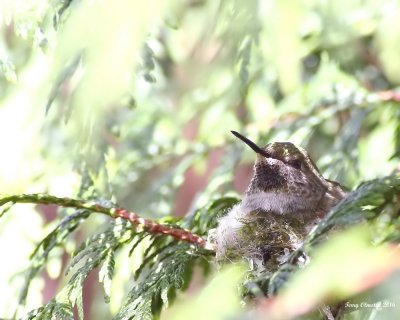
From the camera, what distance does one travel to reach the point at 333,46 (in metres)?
2.93

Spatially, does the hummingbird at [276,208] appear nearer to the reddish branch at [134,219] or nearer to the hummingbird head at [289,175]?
the hummingbird head at [289,175]

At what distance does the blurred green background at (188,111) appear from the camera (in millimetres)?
1946

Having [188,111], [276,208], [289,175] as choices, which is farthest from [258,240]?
[188,111]

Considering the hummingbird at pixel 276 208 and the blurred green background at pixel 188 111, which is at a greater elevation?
the blurred green background at pixel 188 111

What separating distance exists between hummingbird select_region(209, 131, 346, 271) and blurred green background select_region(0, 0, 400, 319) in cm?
16

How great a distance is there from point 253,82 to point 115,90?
7.85 feet

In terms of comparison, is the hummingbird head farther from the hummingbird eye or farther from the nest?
the nest

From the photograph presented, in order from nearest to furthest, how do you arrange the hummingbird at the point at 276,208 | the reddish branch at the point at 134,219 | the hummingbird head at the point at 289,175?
1. the reddish branch at the point at 134,219
2. the hummingbird at the point at 276,208
3. the hummingbird head at the point at 289,175

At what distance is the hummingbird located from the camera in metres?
1.90

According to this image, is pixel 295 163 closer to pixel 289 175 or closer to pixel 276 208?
pixel 289 175

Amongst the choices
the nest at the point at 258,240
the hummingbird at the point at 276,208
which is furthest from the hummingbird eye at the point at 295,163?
the nest at the point at 258,240

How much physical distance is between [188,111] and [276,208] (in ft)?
4.26

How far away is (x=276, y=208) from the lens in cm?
221

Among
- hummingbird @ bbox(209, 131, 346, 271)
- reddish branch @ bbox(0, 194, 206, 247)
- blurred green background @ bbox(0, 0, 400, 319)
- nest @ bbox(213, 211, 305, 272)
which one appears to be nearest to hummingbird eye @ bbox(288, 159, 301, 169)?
hummingbird @ bbox(209, 131, 346, 271)
